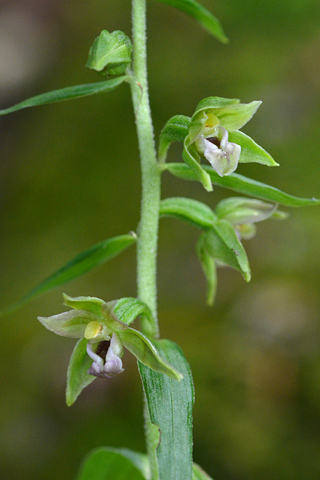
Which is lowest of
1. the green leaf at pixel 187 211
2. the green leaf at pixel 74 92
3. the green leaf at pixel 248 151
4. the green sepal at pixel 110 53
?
the green leaf at pixel 187 211

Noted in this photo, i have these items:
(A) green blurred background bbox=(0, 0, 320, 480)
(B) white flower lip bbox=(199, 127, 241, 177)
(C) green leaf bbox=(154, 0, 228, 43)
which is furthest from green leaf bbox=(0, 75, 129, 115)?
(A) green blurred background bbox=(0, 0, 320, 480)

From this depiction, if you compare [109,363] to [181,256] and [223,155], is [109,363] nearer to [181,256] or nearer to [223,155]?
[223,155]

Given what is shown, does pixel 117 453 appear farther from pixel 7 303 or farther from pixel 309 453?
pixel 7 303

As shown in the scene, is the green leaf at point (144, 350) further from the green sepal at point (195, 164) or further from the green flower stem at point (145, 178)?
the green sepal at point (195, 164)

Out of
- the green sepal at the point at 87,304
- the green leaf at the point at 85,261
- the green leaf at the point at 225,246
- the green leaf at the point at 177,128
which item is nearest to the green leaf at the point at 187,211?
the green leaf at the point at 225,246

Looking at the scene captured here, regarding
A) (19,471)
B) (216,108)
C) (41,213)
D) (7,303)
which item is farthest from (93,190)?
(216,108)

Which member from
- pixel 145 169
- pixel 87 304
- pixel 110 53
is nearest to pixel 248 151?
pixel 145 169
